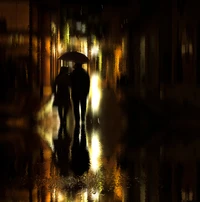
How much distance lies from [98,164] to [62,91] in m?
8.07

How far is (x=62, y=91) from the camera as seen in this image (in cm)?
1809

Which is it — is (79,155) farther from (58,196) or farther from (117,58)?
(117,58)

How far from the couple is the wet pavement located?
1.58 feet

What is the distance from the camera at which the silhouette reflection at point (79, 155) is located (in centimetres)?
970

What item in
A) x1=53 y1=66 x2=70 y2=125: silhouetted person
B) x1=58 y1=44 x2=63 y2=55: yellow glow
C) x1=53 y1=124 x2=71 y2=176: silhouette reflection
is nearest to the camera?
x1=53 y1=124 x2=71 y2=176: silhouette reflection

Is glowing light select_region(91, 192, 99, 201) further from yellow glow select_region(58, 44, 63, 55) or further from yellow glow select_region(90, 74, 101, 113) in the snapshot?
yellow glow select_region(90, 74, 101, 113)

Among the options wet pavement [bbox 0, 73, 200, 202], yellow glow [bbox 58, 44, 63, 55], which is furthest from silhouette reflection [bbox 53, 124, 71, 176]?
yellow glow [bbox 58, 44, 63, 55]

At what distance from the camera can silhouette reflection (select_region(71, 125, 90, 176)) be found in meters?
9.70

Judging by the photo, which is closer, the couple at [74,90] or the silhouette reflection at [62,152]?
the silhouette reflection at [62,152]

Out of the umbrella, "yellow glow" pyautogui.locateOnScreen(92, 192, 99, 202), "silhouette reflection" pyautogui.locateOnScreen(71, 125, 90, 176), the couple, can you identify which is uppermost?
the umbrella

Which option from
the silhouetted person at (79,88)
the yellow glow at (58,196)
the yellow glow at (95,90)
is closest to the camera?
the yellow glow at (58,196)

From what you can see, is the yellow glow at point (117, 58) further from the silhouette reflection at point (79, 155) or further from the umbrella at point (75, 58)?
the silhouette reflection at point (79, 155)

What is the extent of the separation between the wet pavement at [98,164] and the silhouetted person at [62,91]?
0.58 m

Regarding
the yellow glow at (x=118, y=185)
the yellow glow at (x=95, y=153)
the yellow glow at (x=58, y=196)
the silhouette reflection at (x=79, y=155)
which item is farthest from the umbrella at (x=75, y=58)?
the yellow glow at (x=58, y=196)
